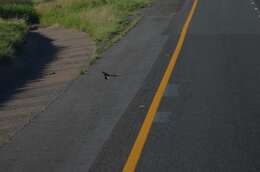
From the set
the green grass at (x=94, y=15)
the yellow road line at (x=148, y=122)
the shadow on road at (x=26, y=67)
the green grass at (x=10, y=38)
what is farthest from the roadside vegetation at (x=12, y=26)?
the yellow road line at (x=148, y=122)

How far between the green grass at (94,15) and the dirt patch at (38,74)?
23.5 inches

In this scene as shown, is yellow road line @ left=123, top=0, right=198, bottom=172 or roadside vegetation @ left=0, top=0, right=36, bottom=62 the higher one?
yellow road line @ left=123, top=0, right=198, bottom=172

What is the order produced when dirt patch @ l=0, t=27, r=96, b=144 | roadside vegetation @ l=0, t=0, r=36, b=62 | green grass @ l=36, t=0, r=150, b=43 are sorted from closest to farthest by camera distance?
dirt patch @ l=0, t=27, r=96, b=144 → roadside vegetation @ l=0, t=0, r=36, b=62 → green grass @ l=36, t=0, r=150, b=43

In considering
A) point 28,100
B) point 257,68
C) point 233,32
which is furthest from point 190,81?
point 233,32

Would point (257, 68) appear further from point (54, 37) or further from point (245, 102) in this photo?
Answer: point (54, 37)

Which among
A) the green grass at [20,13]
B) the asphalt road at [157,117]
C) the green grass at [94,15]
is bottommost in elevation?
the green grass at [20,13]

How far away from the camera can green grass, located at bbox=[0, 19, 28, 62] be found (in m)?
20.9

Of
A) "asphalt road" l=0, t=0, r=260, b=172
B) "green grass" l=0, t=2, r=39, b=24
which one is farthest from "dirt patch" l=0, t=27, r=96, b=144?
"green grass" l=0, t=2, r=39, b=24

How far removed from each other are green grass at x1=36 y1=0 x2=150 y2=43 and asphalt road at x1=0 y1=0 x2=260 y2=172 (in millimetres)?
5019

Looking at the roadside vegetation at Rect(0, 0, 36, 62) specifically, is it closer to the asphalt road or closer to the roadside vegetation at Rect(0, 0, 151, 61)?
the roadside vegetation at Rect(0, 0, 151, 61)

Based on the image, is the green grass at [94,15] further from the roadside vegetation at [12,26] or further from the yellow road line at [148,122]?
the yellow road line at [148,122]

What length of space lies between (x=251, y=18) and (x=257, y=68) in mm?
11158

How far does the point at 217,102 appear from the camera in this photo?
44.4ft

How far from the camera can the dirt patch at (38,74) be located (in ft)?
45.8
